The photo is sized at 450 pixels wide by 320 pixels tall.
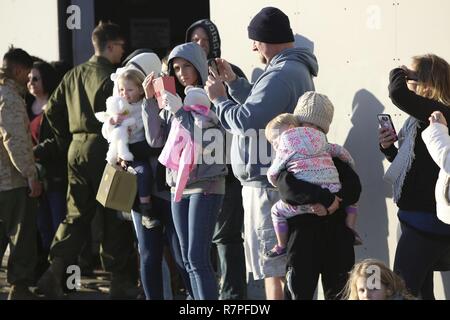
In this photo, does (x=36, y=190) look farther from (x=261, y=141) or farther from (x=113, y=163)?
(x=261, y=141)

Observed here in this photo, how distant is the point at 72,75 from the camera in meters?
8.90

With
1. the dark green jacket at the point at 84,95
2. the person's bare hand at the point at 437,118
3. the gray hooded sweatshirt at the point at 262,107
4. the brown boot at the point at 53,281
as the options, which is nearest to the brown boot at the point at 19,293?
the brown boot at the point at 53,281

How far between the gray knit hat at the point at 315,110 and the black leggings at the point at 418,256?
0.78 meters

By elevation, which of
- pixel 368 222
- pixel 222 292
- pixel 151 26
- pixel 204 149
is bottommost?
pixel 222 292

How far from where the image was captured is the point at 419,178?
6.74 m

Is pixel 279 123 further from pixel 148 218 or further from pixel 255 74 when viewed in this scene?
pixel 255 74

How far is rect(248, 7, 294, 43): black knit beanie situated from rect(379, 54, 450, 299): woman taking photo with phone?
75 cm

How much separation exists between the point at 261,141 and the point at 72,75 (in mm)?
2382

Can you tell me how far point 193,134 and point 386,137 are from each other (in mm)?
1137

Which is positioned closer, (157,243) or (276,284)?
(276,284)
